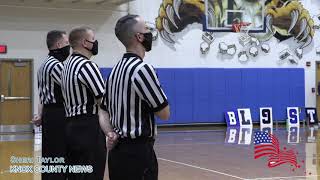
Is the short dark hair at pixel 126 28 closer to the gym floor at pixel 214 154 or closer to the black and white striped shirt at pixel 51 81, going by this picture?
the black and white striped shirt at pixel 51 81

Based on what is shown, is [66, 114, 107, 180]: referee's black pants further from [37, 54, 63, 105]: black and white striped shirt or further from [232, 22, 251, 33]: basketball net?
[232, 22, 251, 33]: basketball net

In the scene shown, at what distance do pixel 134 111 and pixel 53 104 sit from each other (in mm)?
2325

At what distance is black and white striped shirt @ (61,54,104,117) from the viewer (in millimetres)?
4840

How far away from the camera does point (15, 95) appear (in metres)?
18.5

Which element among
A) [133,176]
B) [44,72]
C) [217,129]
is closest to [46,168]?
[44,72]

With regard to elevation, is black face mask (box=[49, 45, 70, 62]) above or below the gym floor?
above

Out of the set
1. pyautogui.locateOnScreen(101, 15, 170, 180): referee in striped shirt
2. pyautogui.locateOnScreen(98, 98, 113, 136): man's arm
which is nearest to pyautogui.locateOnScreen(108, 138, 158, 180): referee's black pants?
pyautogui.locateOnScreen(101, 15, 170, 180): referee in striped shirt

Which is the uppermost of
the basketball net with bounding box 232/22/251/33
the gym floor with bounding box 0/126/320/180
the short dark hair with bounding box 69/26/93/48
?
the basketball net with bounding box 232/22/251/33

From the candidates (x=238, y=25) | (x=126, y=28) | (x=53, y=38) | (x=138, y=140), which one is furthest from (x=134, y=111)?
(x=238, y=25)

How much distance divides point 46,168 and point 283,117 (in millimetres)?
16818

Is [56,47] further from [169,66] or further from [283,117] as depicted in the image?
[283,117]

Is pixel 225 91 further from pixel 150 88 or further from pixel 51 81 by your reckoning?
pixel 150 88

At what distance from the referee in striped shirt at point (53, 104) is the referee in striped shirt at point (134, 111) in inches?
81.3

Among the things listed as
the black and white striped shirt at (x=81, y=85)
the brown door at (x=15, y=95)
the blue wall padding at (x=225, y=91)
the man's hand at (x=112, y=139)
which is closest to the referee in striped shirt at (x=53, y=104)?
the black and white striped shirt at (x=81, y=85)
